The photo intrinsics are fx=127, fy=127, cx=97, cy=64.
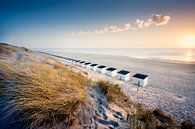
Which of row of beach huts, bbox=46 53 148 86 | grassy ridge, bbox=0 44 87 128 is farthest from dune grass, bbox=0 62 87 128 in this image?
row of beach huts, bbox=46 53 148 86

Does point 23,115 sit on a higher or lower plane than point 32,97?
lower

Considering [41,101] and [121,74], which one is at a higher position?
[41,101]

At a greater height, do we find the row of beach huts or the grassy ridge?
the grassy ridge

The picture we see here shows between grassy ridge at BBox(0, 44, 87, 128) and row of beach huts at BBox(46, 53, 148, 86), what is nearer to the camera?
grassy ridge at BBox(0, 44, 87, 128)

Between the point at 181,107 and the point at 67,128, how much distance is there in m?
10.6

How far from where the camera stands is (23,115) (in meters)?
2.88

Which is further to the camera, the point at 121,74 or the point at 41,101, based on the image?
the point at 121,74

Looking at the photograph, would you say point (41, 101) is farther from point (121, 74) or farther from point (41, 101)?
point (121, 74)

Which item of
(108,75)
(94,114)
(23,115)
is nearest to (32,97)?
(23,115)

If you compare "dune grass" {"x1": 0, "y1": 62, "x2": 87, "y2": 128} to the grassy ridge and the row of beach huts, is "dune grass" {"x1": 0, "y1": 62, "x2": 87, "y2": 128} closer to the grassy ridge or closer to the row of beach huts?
the grassy ridge

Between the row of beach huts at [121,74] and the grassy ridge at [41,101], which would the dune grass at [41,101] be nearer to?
the grassy ridge at [41,101]

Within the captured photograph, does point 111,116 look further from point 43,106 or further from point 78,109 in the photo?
point 43,106

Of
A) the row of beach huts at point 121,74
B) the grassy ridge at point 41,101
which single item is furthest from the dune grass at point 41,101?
the row of beach huts at point 121,74

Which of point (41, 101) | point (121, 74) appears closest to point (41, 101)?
point (41, 101)
